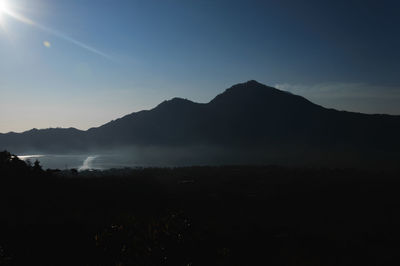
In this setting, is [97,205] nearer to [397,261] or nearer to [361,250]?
[361,250]

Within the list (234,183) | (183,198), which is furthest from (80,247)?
(234,183)

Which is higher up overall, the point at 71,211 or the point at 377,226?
the point at 71,211

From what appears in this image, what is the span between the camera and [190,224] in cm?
814

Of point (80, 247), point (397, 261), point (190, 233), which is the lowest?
point (397, 261)

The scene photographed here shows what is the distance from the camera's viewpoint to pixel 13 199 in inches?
1109

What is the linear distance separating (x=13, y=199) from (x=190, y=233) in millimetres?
26614

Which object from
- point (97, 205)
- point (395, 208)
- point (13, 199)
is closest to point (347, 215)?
point (395, 208)

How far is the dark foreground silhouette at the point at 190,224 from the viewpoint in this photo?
7.79 metres

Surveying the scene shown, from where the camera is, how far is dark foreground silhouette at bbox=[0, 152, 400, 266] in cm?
779

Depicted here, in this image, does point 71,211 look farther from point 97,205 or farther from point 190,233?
point 190,233

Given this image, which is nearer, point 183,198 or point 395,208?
point 395,208

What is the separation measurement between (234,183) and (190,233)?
4915 centimetres

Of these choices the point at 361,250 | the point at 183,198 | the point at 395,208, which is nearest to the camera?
the point at 361,250

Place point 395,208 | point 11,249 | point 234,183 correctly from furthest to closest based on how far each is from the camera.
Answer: point 234,183 → point 395,208 → point 11,249
